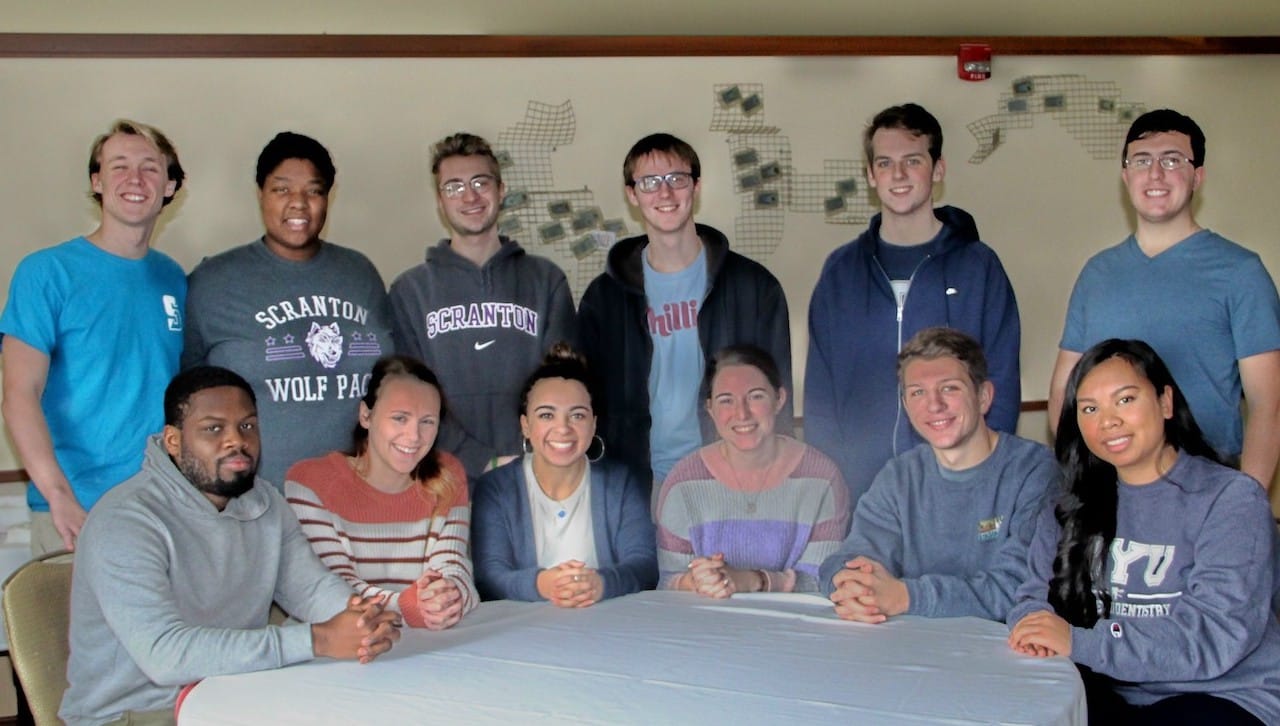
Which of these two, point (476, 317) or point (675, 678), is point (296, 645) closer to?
point (675, 678)

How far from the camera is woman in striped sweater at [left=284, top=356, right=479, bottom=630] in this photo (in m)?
2.68

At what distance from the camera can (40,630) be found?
2371 mm

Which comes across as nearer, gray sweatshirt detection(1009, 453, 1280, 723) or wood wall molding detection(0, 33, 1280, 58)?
gray sweatshirt detection(1009, 453, 1280, 723)

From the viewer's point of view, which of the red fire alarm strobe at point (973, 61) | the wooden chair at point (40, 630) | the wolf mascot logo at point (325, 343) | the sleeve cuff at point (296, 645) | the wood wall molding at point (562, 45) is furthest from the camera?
the red fire alarm strobe at point (973, 61)

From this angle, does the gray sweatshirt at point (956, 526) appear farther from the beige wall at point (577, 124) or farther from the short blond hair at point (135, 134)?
the short blond hair at point (135, 134)

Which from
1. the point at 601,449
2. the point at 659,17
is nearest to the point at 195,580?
the point at 601,449

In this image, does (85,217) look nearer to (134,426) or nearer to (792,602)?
(134,426)

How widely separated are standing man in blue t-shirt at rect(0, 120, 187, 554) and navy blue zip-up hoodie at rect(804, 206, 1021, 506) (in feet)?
5.56

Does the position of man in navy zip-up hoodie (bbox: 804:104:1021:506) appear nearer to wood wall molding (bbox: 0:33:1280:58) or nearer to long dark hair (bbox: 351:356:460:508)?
long dark hair (bbox: 351:356:460:508)

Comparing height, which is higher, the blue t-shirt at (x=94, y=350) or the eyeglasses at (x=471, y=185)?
the eyeglasses at (x=471, y=185)

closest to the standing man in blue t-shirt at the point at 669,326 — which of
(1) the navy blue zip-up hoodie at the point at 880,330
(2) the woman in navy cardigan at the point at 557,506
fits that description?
(1) the navy blue zip-up hoodie at the point at 880,330

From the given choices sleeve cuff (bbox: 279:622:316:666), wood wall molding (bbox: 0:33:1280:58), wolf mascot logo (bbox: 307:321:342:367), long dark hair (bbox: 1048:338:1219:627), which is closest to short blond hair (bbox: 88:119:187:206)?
wolf mascot logo (bbox: 307:321:342:367)

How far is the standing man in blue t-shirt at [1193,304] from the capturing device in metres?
2.85

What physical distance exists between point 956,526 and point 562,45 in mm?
2259
